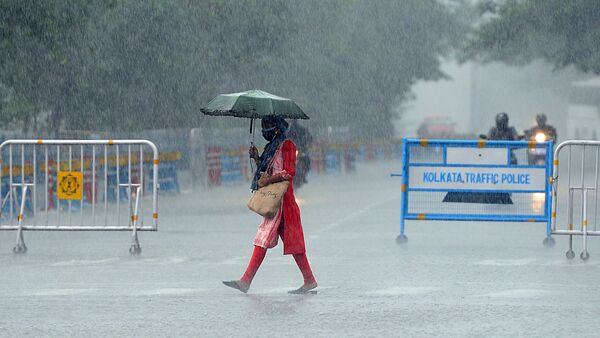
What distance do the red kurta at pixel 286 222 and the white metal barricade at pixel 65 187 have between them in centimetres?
424

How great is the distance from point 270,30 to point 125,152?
7.32 metres

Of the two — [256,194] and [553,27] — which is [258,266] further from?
[553,27]

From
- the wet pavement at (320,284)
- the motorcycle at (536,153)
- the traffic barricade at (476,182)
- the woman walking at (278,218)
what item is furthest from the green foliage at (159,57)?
the woman walking at (278,218)

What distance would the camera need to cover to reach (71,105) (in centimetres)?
3155

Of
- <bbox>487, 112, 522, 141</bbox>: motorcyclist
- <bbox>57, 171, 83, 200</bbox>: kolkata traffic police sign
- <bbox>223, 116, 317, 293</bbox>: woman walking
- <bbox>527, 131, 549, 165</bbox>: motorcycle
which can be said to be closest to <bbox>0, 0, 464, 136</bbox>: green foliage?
<bbox>57, 171, 83, 200</bbox>: kolkata traffic police sign

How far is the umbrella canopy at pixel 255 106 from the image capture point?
474 inches

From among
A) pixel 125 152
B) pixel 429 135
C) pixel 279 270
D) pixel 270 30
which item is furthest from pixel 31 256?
pixel 429 135

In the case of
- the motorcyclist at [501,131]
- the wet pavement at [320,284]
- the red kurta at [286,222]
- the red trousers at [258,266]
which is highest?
the motorcyclist at [501,131]

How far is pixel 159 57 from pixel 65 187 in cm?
1580

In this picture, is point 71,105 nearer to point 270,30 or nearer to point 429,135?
point 270,30

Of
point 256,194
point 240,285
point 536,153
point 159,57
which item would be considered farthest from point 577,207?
point 240,285

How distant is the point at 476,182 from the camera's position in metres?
17.6

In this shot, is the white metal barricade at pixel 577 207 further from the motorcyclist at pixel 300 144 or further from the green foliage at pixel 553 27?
the motorcyclist at pixel 300 144

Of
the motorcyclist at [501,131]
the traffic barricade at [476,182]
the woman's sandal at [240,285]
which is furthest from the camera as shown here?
the motorcyclist at [501,131]
